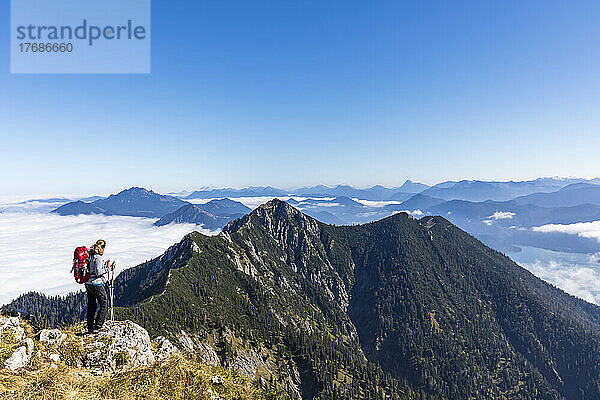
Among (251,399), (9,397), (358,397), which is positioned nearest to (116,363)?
(9,397)

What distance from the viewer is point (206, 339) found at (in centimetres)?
13100

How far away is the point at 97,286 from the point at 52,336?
3765mm

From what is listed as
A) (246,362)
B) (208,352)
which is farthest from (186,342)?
(246,362)

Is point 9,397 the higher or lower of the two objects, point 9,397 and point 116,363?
the higher

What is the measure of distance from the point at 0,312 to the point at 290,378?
15443 centimetres

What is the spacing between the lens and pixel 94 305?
19.2 m

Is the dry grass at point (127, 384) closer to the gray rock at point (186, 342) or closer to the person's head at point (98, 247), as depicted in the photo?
the person's head at point (98, 247)

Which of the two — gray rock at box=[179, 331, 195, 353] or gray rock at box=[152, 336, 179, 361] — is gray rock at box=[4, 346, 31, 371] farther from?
gray rock at box=[179, 331, 195, 353]

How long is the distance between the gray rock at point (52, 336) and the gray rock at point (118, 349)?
159cm

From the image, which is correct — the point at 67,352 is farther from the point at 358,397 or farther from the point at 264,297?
the point at 264,297

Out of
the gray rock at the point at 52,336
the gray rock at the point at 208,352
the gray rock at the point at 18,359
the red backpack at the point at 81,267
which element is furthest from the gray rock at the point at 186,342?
the gray rock at the point at 18,359

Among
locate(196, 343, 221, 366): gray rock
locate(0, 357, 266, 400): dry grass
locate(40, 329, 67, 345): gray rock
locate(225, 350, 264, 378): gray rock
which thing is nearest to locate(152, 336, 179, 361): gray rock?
locate(0, 357, 266, 400): dry grass

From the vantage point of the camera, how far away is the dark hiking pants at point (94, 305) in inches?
716

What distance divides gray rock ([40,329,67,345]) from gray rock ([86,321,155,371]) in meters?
1.59
